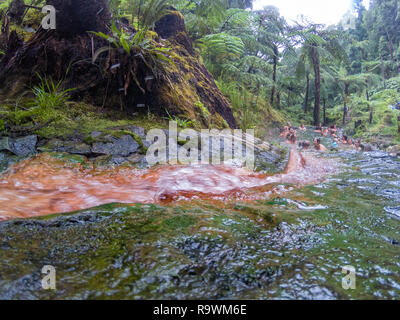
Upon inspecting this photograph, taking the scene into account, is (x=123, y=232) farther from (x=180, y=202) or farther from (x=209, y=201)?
(x=209, y=201)

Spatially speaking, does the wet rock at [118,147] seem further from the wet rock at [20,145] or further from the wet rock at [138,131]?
the wet rock at [20,145]

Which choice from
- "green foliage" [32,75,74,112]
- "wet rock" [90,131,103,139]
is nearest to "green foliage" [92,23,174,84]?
"green foliage" [32,75,74,112]

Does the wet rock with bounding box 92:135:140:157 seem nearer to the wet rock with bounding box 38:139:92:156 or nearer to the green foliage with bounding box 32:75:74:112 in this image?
the wet rock with bounding box 38:139:92:156

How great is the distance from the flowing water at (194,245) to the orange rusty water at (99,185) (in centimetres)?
2

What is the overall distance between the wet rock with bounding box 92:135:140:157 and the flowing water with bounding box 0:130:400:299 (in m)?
1.02

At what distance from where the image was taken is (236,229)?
1.65 metres

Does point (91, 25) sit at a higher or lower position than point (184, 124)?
higher

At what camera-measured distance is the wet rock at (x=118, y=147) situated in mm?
3594

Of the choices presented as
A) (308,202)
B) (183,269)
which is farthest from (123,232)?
(308,202)

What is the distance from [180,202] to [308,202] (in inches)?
47.5

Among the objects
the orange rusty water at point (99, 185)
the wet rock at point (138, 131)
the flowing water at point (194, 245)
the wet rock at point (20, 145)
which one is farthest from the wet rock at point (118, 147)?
the flowing water at point (194, 245)

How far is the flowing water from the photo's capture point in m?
1.08

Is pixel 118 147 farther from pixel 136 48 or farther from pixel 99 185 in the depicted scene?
pixel 136 48
